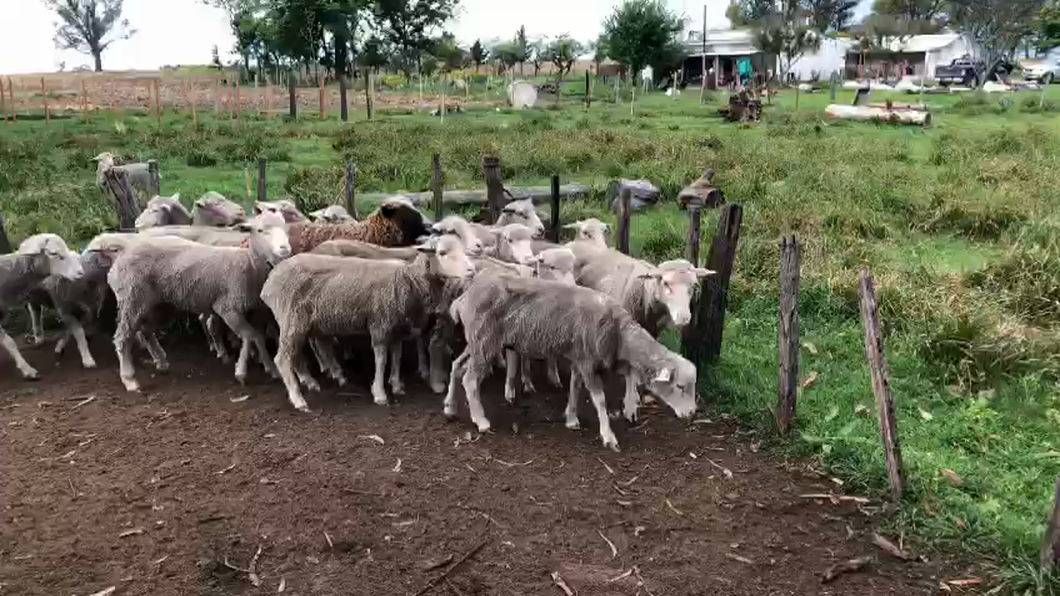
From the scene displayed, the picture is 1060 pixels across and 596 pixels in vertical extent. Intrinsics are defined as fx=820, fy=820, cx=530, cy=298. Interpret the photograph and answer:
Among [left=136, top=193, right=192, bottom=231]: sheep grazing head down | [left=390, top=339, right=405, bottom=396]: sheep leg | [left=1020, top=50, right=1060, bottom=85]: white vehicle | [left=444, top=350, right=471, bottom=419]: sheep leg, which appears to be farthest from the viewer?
[left=1020, top=50, right=1060, bottom=85]: white vehicle

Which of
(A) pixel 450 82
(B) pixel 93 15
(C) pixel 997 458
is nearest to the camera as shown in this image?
(C) pixel 997 458

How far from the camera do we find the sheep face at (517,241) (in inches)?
280

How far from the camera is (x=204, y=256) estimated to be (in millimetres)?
6758

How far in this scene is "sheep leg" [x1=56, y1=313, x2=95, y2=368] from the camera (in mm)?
7121

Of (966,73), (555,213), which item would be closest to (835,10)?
(966,73)

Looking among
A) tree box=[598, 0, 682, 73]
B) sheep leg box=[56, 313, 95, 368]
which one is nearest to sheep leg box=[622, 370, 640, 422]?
sheep leg box=[56, 313, 95, 368]

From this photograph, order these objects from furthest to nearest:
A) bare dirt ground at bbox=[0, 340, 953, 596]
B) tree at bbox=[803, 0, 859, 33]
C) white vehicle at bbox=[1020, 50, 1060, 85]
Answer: tree at bbox=[803, 0, 859, 33] → white vehicle at bbox=[1020, 50, 1060, 85] → bare dirt ground at bbox=[0, 340, 953, 596]

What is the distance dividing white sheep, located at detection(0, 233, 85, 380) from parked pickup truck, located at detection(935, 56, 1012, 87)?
52.9 m

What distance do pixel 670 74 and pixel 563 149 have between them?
115 feet

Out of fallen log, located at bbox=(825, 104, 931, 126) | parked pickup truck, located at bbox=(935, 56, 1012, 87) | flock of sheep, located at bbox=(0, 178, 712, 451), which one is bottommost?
flock of sheep, located at bbox=(0, 178, 712, 451)

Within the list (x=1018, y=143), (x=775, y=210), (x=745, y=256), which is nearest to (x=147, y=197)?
(x=745, y=256)

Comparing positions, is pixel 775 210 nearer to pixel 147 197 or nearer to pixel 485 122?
pixel 147 197

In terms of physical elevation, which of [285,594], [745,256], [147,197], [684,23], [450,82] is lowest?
[285,594]

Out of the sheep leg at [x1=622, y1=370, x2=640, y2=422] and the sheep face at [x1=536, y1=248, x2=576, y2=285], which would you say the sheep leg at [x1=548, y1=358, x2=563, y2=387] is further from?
the sheep leg at [x1=622, y1=370, x2=640, y2=422]
